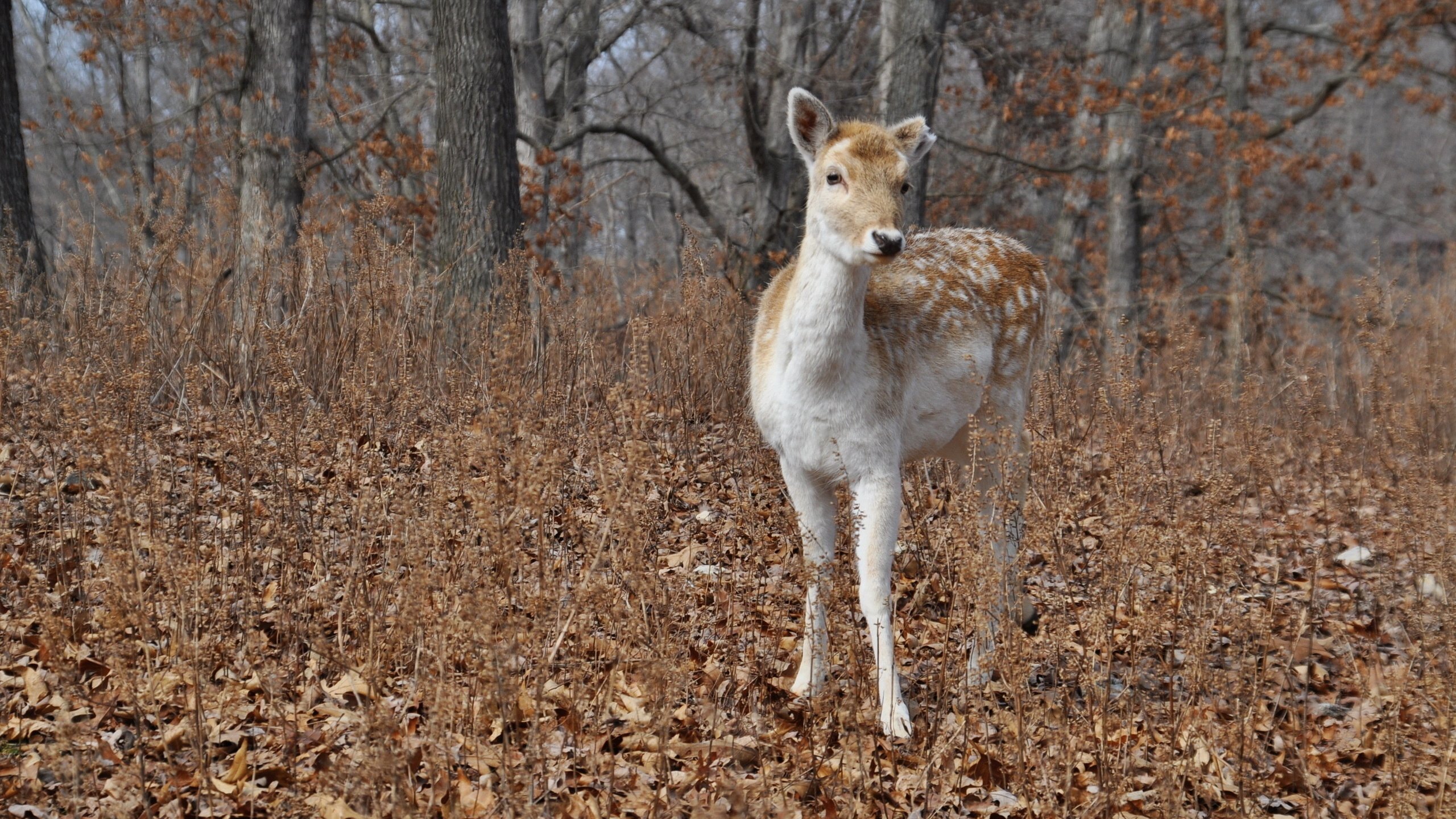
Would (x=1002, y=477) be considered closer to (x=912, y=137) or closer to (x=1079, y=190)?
(x=912, y=137)

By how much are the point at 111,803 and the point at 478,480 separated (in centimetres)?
194

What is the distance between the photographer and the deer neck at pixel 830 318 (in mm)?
3949

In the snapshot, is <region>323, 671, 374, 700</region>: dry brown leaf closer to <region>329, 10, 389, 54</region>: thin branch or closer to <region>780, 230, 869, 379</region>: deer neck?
<region>780, 230, 869, 379</region>: deer neck

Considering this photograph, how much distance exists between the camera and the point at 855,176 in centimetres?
392

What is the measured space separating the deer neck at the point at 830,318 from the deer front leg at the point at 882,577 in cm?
47

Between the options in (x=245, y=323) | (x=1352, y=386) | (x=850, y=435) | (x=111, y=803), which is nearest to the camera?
(x=111, y=803)

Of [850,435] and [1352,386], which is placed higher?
[1352,386]

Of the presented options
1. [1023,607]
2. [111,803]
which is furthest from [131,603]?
[1023,607]

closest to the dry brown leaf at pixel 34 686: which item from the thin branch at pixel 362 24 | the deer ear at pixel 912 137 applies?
the deer ear at pixel 912 137

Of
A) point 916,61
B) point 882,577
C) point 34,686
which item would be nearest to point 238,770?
point 34,686

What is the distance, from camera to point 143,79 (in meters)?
24.5

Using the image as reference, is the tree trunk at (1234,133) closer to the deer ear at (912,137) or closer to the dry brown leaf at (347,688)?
the deer ear at (912,137)

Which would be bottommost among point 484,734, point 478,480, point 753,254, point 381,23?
point 484,734

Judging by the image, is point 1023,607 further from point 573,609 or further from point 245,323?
point 245,323
